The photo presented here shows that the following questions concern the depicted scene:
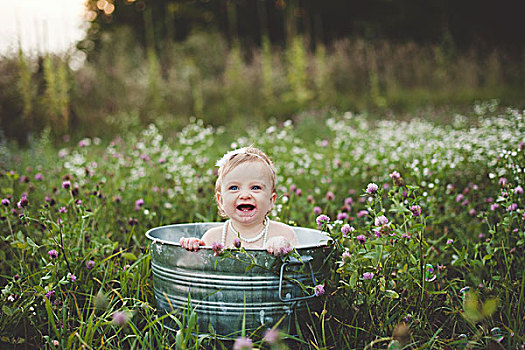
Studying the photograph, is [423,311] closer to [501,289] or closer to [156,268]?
[501,289]

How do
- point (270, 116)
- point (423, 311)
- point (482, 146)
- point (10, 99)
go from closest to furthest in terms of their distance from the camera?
1. point (423, 311)
2. point (482, 146)
3. point (10, 99)
4. point (270, 116)

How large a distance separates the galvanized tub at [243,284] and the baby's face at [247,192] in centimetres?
34

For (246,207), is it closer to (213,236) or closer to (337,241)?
(213,236)

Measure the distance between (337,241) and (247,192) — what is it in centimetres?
42

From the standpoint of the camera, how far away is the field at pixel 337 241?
1981mm

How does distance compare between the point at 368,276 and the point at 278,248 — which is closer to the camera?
the point at 278,248

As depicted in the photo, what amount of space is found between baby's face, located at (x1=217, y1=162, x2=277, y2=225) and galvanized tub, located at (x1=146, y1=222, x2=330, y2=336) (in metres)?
0.34

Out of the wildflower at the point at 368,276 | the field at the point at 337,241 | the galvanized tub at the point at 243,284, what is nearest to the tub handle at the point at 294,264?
the galvanized tub at the point at 243,284

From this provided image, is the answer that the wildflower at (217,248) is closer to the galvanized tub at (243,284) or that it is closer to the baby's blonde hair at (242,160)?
the galvanized tub at (243,284)

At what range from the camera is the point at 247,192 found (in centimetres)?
218

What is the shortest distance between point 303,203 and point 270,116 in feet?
17.3

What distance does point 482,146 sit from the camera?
3424 mm

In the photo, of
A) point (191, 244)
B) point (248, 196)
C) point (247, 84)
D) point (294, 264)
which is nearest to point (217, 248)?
point (191, 244)

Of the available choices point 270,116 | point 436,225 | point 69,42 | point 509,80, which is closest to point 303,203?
point 436,225
